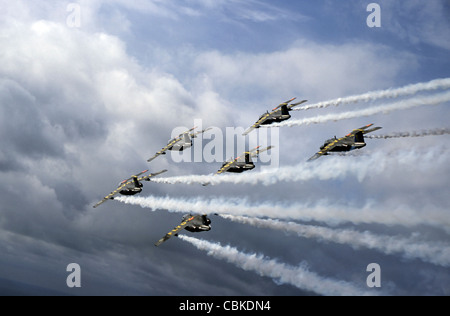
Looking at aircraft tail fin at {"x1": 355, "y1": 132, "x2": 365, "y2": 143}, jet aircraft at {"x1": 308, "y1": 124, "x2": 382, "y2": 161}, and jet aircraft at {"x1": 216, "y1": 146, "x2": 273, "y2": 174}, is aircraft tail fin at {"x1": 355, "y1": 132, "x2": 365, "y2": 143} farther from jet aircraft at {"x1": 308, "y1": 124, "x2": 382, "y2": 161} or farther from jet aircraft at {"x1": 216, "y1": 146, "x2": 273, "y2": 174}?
jet aircraft at {"x1": 216, "y1": 146, "x2": 273, "y2": 174}

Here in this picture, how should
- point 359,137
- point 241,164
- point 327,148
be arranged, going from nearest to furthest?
1. point 359,137
2. point 327,148
3. point 241,164

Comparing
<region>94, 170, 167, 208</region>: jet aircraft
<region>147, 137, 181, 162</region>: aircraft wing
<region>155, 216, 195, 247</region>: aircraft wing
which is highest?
<region>147, 137, 181, 162</region>: aircraft wing

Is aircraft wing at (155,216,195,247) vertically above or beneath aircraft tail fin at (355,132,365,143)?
beneath

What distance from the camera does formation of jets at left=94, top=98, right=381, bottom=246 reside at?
358 feet

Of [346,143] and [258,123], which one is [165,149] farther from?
[346,143]

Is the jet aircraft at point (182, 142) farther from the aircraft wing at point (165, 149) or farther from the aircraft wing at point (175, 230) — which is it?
the aircraft wing at point (175, 230)

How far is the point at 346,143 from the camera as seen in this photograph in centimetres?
10912

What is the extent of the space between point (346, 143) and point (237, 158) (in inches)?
1295

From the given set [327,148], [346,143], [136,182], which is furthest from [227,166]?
[346,143]

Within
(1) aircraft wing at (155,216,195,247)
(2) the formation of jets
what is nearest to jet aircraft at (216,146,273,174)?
(2) the formation of jets

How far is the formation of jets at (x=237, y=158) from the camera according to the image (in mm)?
109000
